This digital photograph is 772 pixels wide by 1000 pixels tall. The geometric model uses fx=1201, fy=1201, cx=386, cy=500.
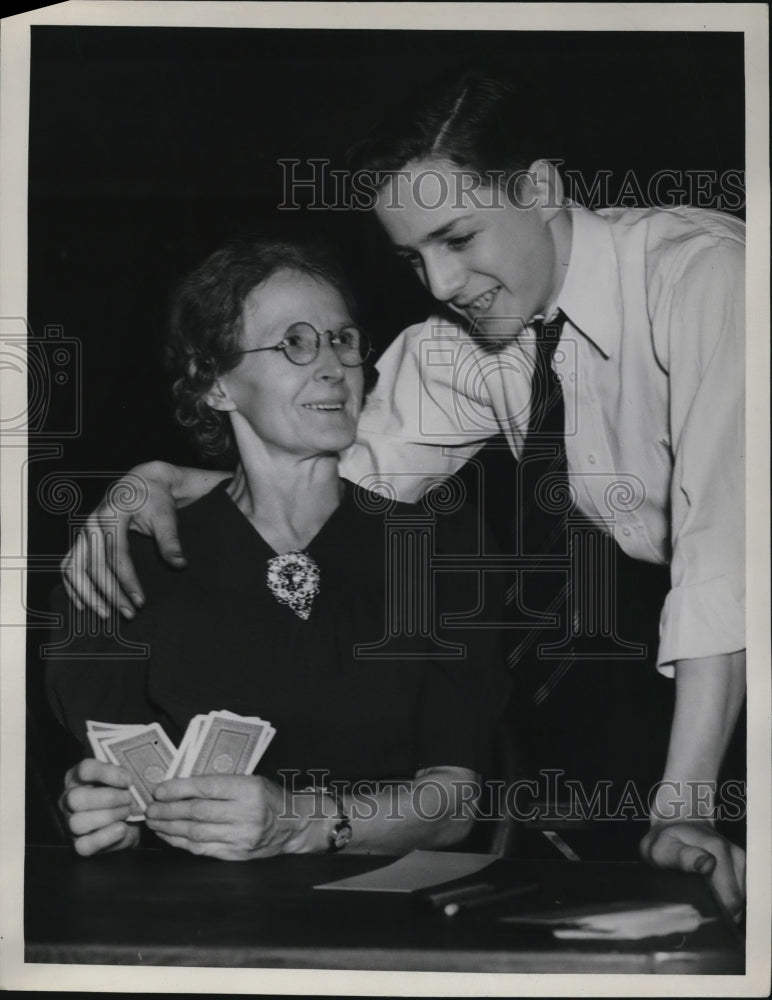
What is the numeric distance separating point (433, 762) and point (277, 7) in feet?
7.34

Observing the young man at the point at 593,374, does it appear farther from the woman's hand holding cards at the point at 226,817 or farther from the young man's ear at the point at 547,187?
the woman's hand holding cards at the point at 226,817

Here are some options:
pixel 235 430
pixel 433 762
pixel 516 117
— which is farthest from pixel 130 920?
pixel 516 117

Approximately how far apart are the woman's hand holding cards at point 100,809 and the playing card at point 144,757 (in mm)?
25

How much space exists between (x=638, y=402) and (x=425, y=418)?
0.61 meters

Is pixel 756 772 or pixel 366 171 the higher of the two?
pixel 366 171

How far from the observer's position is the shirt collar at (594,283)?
11.4 ft

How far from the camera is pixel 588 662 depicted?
11.3 feet

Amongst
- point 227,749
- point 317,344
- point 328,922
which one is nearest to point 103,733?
point 227,749

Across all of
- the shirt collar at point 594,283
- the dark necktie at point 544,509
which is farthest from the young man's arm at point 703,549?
the dark necktie at point 544,509

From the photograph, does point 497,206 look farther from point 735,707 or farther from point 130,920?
point 130,920

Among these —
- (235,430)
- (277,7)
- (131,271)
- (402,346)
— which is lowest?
(235,430)

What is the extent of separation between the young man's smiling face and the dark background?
0.08m

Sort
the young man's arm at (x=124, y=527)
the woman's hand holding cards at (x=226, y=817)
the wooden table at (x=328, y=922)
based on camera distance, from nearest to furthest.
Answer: the wooden table at (x=328, y=922)
the woman's hand holding cards at (x=226, y=817)
the young man's arm at (x=124, y=527)

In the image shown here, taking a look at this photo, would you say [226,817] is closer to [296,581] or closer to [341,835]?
[341,835]
